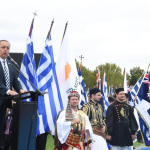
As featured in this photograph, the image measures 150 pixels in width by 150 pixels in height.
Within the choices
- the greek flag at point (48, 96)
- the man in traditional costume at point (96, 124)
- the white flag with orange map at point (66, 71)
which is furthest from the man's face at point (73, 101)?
the white flag with orange map at point (66, 71)

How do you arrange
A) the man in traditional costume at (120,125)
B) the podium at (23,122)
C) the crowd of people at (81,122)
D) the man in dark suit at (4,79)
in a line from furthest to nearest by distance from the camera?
the man in traditional costume at (120,125)
the crowd of people at (81,122)
the man in dark suit at (4,79)
the podium at (23,122)

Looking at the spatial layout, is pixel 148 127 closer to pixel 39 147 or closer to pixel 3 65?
pixel 39 147

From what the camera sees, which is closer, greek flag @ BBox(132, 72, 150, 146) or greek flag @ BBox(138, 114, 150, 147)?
greek flag @ BBox(138, 114, 150, 147)

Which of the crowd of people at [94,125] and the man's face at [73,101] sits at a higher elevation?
the man's face at [73,101]

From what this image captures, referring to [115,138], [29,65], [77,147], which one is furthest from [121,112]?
[29,65]

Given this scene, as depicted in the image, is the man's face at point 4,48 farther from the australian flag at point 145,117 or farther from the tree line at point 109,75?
the tree line at point 109,75

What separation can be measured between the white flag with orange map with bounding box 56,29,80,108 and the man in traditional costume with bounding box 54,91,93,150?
4.93 feet

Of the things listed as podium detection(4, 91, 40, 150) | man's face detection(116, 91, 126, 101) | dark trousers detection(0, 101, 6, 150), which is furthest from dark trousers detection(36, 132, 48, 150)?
podium detection(4, 91, 40, 150)

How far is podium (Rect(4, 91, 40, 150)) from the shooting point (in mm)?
3205

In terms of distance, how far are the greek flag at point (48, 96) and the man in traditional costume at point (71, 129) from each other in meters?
1.11

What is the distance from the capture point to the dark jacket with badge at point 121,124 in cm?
634

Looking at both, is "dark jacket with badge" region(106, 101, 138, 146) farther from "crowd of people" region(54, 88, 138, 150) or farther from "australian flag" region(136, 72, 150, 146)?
"australian flag" region(136, 72, 150, 146)

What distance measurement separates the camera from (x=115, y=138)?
6387 mm

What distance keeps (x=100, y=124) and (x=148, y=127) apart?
4.18 metres
